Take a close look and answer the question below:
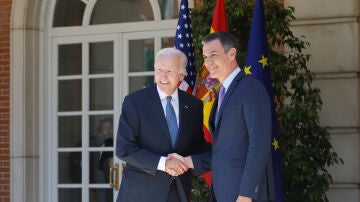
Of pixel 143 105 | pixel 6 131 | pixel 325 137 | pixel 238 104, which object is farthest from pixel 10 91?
pixel 238 104

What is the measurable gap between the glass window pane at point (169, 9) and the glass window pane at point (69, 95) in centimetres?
124

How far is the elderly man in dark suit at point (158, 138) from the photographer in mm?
4832

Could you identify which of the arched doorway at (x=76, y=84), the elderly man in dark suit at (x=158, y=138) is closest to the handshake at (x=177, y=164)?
the elderly man in dark suit at (x=158, y=138)

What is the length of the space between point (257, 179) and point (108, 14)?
516cm

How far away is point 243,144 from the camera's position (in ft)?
14.6

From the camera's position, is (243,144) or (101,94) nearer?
(243,144)

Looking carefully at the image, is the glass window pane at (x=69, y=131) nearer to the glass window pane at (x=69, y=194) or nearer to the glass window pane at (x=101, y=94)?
the glass window pane at (x=101, y=94)

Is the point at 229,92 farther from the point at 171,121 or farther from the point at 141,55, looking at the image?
the point at 141,55

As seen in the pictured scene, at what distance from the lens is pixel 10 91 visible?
9.19 meters

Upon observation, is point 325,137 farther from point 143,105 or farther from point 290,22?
point 143,105

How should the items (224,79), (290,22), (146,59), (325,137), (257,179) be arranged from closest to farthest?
(257,179) < (224,79) < (325,137) < (290,22) < (146,59)

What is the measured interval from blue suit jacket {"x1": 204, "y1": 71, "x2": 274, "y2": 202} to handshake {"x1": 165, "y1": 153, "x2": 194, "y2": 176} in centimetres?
28

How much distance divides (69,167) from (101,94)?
3.02ft

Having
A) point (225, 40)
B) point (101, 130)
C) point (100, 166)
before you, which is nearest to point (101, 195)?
point (100, 166)
